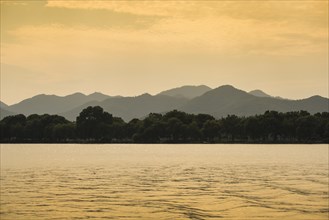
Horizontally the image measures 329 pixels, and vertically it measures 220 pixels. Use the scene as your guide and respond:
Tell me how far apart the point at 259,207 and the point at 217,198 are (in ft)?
19.5

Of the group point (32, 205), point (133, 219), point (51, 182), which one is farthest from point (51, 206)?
point (51, 182)

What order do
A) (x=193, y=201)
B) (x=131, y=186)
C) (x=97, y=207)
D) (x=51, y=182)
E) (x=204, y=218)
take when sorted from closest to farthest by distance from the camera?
(x=204, y=218) → (x=97, y=207) → (x=193, y=201) → (x=131, y=186) → (x=51, y=182)

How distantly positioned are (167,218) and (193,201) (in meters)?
8.43

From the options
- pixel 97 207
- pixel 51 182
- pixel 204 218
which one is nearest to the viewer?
pixel 204 218

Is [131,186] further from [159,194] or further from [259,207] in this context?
[259,207]

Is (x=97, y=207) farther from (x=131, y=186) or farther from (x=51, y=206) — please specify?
(x=131, y=186)

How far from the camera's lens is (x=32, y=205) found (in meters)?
43.2

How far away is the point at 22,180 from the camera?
6575 cm

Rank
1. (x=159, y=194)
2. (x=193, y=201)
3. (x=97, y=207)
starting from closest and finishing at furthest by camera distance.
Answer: (x=97, y=207)
(x=193, y=201)
(x=159, y=194)

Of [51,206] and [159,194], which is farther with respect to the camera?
[159,194]

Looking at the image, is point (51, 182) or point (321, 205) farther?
point (51, 182)

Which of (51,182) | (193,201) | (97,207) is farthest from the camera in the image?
(51,182)

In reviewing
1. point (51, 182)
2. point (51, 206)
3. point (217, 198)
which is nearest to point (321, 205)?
point (217, 198)

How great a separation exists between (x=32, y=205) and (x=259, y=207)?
18184mm
